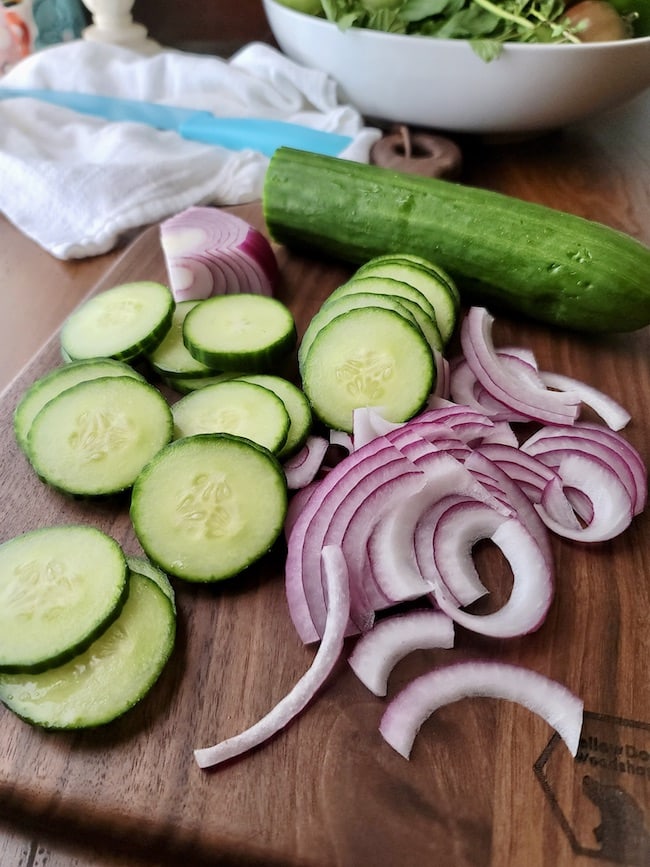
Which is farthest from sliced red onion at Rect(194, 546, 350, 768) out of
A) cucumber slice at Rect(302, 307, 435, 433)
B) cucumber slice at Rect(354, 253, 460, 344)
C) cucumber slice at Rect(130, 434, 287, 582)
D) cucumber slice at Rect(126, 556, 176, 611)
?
cucumber slice at Rect(354, 253, 460, 344)

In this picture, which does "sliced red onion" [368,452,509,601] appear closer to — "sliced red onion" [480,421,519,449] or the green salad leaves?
"sliced red onion" [480,421,519,449]

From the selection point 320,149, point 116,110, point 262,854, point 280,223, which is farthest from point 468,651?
point 116,110

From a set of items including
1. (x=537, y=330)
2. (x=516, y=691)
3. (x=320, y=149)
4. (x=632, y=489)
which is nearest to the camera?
(x=516, y=691)

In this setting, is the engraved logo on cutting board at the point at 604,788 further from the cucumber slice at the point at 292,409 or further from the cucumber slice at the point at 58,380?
the cucumber slice at the point at 58,380

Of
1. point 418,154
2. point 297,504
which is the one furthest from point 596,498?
point 418,154

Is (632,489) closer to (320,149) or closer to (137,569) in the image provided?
(137,569)

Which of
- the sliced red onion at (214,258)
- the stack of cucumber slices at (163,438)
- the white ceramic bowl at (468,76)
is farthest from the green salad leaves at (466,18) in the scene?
the stack of cucumber slices at (163,438)
